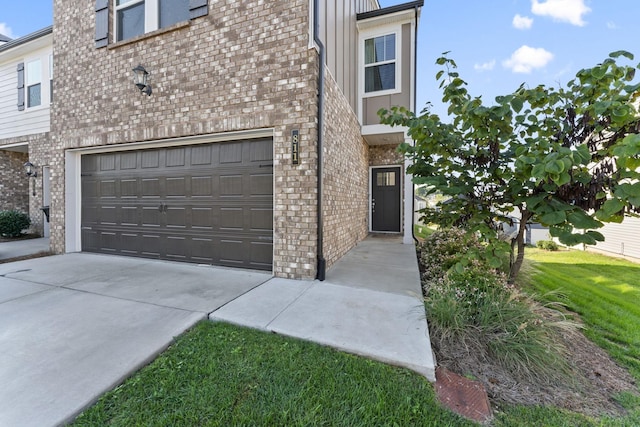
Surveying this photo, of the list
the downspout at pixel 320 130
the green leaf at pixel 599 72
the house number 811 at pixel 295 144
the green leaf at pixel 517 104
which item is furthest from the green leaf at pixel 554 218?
the house number 811 at pixel 295 144

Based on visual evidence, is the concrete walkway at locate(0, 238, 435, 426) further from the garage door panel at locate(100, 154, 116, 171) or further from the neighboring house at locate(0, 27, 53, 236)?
the neighboring house at locate(0, 27, 53, 236)

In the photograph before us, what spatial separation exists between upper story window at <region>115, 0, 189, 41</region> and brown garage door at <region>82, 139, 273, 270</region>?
7.53 feet

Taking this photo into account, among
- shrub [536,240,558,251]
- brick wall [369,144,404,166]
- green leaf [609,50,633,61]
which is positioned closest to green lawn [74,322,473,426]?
green leaf [609,50,633,61]

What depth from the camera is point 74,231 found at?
606 cm

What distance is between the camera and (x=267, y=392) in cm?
183

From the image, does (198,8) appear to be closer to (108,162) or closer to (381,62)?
(108,162)

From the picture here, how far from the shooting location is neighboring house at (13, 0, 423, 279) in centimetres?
405

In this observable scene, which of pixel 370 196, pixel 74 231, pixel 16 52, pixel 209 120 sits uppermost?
pixel 16 52

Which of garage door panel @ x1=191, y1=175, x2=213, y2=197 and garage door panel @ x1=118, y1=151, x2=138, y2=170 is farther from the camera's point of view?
garage door panel @ x1=118, y1=151, x2=138, y2=170

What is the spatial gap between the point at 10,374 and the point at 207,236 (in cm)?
308

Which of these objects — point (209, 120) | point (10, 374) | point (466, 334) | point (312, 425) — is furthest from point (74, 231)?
point (466, 334)

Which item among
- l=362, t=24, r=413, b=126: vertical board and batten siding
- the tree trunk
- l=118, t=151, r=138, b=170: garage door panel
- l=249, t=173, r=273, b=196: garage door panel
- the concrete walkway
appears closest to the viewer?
the concrete walkway

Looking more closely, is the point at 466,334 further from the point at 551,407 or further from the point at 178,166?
the point at 178,166

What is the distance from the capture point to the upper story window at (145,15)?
4945mm
